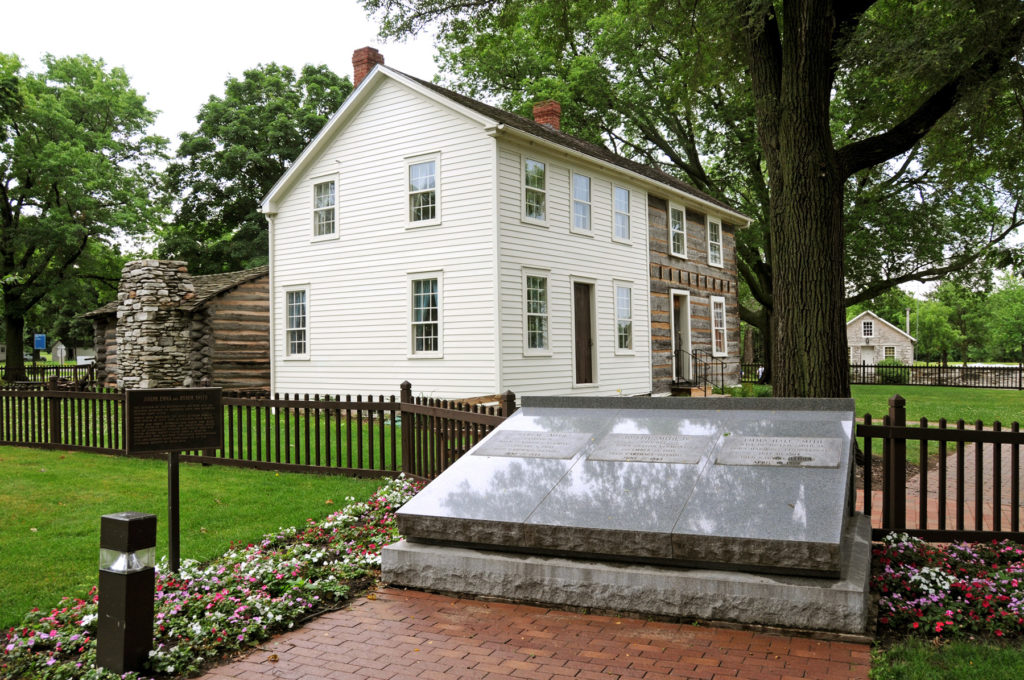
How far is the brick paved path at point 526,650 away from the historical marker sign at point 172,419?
217 centimetres

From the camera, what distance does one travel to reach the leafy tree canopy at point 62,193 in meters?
33.7

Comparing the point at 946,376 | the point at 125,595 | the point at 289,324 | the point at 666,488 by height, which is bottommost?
the point at 946,376

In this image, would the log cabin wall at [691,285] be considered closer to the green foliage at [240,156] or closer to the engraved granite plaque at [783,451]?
the engraved granite plaque at [783,451]

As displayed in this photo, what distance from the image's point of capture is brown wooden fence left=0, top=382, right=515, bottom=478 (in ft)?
28.5

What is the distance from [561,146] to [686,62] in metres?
6.25

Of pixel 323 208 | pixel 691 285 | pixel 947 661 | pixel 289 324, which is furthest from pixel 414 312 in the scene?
pixel 947 661

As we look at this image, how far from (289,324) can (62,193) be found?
21.9 meters

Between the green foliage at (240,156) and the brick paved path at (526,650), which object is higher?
the green foliage at (240,156)

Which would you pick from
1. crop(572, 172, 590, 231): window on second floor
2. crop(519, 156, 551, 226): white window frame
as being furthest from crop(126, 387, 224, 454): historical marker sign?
crop(572, 172, 590, 231): window on second floor

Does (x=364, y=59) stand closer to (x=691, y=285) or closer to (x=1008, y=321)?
(x=691, y=285)

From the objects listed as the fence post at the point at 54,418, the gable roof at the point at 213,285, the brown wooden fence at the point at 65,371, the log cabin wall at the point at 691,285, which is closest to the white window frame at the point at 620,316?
the log cabin wall at the point at 691,285

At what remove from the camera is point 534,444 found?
6.41 metres

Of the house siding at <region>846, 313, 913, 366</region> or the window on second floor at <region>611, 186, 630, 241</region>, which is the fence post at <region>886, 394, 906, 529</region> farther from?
the house siding at <region>846, 313, 913, 366</region>

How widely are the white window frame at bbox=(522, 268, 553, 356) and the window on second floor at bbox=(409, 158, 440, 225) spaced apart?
99.0 inches
